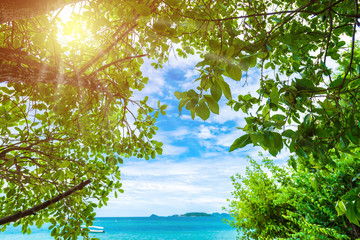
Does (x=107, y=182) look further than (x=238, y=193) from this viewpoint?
No

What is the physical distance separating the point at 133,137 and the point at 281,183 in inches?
268

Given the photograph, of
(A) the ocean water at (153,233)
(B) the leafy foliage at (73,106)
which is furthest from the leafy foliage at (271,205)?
(A) the ocean water at (153,233)

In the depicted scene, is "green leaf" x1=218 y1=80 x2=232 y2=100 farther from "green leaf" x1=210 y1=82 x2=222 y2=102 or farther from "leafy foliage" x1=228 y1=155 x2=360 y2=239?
"leafy foliage" x1=228 y1=155 x2=360 y2=239

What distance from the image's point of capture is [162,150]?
313cm

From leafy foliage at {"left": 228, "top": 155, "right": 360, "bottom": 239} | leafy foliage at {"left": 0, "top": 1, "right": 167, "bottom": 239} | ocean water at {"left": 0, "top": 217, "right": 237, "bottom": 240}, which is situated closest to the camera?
leafy foliage at {"left": 0, "top": 1, "right": 167, "bottom": 239}

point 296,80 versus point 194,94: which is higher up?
point 296,80

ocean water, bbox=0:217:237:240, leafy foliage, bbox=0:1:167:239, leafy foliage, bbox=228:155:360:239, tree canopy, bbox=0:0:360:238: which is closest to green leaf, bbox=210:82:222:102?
tree canopy, bbox=0:0:360:238

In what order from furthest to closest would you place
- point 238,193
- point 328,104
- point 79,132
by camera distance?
point 238,193
point 79,132
point 328,104

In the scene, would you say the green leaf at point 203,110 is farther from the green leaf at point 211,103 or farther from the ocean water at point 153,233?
the ocean water at point 153,233

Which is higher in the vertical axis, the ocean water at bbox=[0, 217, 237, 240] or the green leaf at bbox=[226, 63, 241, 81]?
the green leaf at bbox=[226, 63, 241, 81]

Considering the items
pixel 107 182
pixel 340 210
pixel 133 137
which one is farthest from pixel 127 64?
pixel 340 210

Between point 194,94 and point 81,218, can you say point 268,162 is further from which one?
point 194,94

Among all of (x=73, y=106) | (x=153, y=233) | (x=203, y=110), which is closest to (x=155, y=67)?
(x=73, y=106)

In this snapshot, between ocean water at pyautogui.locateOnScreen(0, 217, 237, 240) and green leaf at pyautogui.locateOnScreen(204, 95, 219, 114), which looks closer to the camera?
green leaf at pyautogui.locateOnScreen(204, 95, 219, 114)
